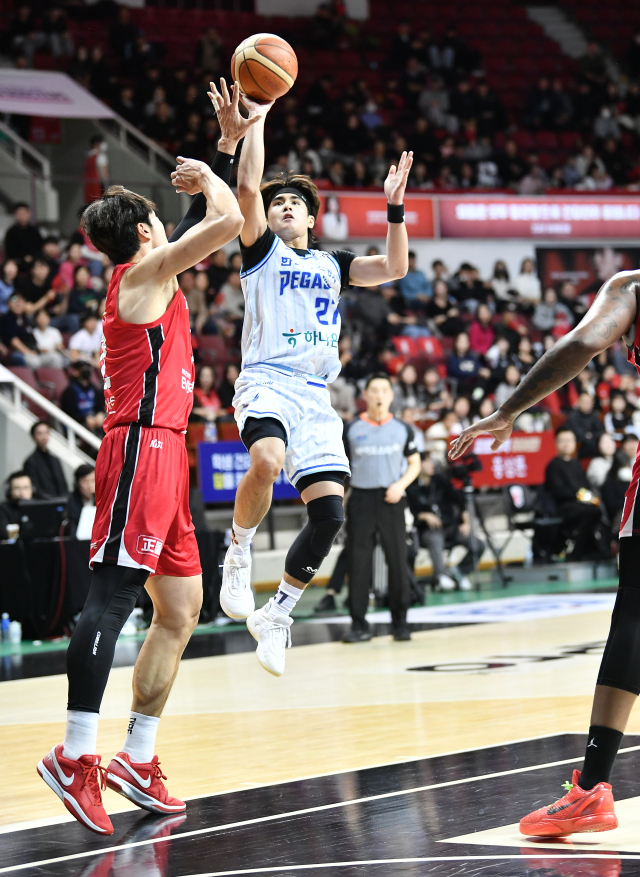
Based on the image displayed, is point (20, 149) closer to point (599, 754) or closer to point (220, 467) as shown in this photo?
point (220, 467)

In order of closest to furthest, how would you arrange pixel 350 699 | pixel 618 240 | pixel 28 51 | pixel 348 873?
pixel 348 873 → pixel 350 699 → pixel 28 51 → pixel 618 240

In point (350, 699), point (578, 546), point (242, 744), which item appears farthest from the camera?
point (578, 546)

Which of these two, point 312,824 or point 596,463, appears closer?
point 312,824

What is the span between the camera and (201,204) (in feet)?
15.4

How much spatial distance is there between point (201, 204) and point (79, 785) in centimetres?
216

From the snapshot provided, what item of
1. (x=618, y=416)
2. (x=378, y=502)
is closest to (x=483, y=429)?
(x=378, y=502)

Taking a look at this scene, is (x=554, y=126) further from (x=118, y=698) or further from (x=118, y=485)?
(x=118, y=485)

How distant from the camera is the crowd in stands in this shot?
18828 mm

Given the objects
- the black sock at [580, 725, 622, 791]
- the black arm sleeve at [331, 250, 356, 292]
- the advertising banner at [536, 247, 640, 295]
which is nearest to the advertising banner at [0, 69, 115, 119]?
the advertising banner at [536, 247, 640, 295]

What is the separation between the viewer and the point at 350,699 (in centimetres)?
709

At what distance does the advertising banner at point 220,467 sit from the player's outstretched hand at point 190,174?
332 inches

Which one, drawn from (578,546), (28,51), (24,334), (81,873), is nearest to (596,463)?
(578,546)

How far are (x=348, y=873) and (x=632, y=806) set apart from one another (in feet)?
3.95

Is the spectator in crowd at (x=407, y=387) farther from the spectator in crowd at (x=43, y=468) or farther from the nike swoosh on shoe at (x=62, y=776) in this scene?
the nike swoosh on shoe at (x=62, y=776)
